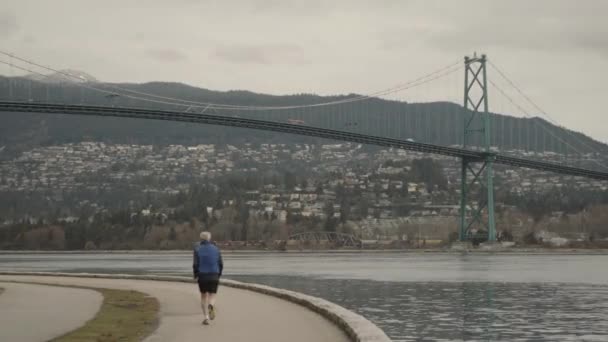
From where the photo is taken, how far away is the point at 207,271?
1585 centimetres

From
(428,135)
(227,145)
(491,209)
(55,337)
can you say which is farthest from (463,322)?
(227,145)

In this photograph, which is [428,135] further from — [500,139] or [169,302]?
[169,302]

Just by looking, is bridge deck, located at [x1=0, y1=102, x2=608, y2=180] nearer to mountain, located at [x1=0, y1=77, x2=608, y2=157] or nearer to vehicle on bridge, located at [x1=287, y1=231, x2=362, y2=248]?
mountain, located at [x1=0, y1=77, x2=608, y2=157]

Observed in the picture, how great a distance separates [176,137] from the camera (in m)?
197

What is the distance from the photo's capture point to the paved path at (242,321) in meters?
14.1

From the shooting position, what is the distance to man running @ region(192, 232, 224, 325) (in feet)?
51.8

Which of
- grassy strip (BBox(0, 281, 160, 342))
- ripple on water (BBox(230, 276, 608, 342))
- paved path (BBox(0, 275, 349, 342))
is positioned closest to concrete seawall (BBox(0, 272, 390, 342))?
paved path (BBox(0, 275, 349, 342))

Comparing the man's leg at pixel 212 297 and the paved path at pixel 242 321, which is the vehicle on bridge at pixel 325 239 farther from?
the man's leg at pixel 212 297

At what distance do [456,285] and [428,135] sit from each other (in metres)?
66.7

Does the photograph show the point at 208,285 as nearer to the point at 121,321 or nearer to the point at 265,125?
the point at 121,321

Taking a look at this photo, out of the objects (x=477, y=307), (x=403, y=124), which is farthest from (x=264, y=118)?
(x=477, y=307)

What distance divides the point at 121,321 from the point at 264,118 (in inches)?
3878

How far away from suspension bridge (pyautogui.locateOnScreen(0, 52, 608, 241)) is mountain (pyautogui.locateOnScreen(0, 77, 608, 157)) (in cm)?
23

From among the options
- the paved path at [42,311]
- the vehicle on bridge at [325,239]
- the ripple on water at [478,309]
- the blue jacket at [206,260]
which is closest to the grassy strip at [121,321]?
the paved path at [42,311]
